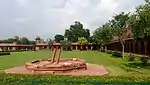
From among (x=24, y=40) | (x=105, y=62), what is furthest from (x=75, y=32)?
(x=105, y=62)

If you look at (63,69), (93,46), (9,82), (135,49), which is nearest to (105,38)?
(135,49)

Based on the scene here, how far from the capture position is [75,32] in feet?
401

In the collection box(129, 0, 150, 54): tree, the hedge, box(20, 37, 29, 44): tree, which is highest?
box(20, 37, 29, 44): tree

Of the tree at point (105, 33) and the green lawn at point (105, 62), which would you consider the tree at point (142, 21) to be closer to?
the green lawn at point (105, 62)

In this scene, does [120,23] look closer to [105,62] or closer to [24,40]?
[105,62]

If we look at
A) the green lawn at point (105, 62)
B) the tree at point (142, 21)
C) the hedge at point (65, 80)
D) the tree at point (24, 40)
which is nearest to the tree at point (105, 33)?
the green lawn at point (105, 62)

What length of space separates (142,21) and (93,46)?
75462 mm

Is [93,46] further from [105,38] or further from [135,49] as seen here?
[135,49]

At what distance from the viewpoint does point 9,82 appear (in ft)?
46.2

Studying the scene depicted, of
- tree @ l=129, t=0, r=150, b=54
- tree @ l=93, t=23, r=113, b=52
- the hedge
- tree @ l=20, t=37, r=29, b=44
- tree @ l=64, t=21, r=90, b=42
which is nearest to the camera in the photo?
the hedge

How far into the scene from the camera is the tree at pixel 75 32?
395 ft

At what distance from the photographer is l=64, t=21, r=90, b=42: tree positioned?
120 meters

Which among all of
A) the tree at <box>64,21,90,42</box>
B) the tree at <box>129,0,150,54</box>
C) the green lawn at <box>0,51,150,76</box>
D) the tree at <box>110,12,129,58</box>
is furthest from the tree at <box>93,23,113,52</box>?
the tree at <box>64,21,90,42</box>

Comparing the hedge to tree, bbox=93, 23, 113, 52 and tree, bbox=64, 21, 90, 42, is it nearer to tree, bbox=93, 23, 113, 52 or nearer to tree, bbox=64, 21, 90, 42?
tree, bbox=93, 23, 113, 52
